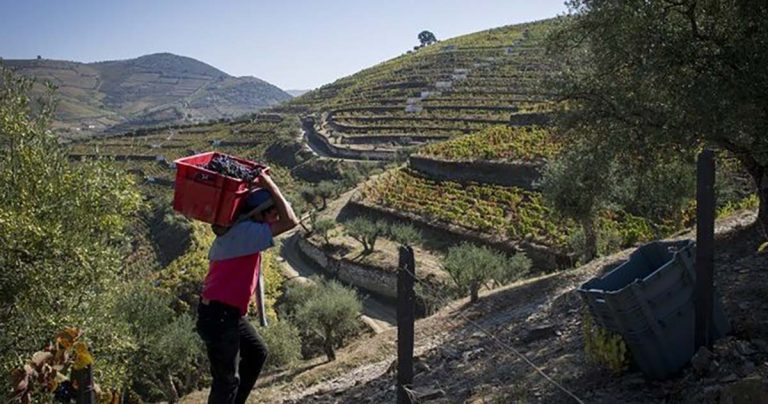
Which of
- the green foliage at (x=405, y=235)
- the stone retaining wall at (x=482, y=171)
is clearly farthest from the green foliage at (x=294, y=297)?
the stone retaining wall at (x=482, y=171)

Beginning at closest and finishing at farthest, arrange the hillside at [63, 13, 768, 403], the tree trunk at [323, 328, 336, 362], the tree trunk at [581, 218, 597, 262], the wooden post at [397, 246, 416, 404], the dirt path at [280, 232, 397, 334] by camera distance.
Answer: the wooden post at [397, 246, 416, 404]
the hillside at [63, 13, 768, 403]
the tree trunk at [323, 328, 336, 362]
the tree trunk at [581, 218, 597, 262]
the dirt path at [280, 232, 397, 334]

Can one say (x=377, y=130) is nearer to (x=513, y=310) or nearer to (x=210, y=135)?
(x=210, y=135)

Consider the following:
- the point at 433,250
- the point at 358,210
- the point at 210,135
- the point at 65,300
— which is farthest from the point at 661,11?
the point at 210,135

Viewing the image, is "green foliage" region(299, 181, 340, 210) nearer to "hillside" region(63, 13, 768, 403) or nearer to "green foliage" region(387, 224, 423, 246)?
"hillside" region(63, 13, 768, 403)

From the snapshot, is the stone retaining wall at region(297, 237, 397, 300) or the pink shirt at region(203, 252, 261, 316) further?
the stone retaining wall at region(297, 237, 397, 300)

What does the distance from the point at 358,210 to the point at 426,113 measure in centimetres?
3999

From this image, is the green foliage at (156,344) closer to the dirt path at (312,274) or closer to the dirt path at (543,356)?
the dirt path at (543,356)

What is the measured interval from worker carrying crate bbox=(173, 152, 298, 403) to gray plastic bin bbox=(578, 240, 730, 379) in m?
2.98

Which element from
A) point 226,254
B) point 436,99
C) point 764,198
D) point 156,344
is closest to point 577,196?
point 764,198

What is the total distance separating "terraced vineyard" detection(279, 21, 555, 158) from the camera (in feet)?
→ 240

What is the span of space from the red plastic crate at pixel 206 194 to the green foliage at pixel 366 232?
1272 inches

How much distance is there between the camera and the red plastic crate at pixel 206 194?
14.5ft

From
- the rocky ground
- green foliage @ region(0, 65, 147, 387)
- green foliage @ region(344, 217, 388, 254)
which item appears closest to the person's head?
the rocky ground

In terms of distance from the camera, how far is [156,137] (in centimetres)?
11231
